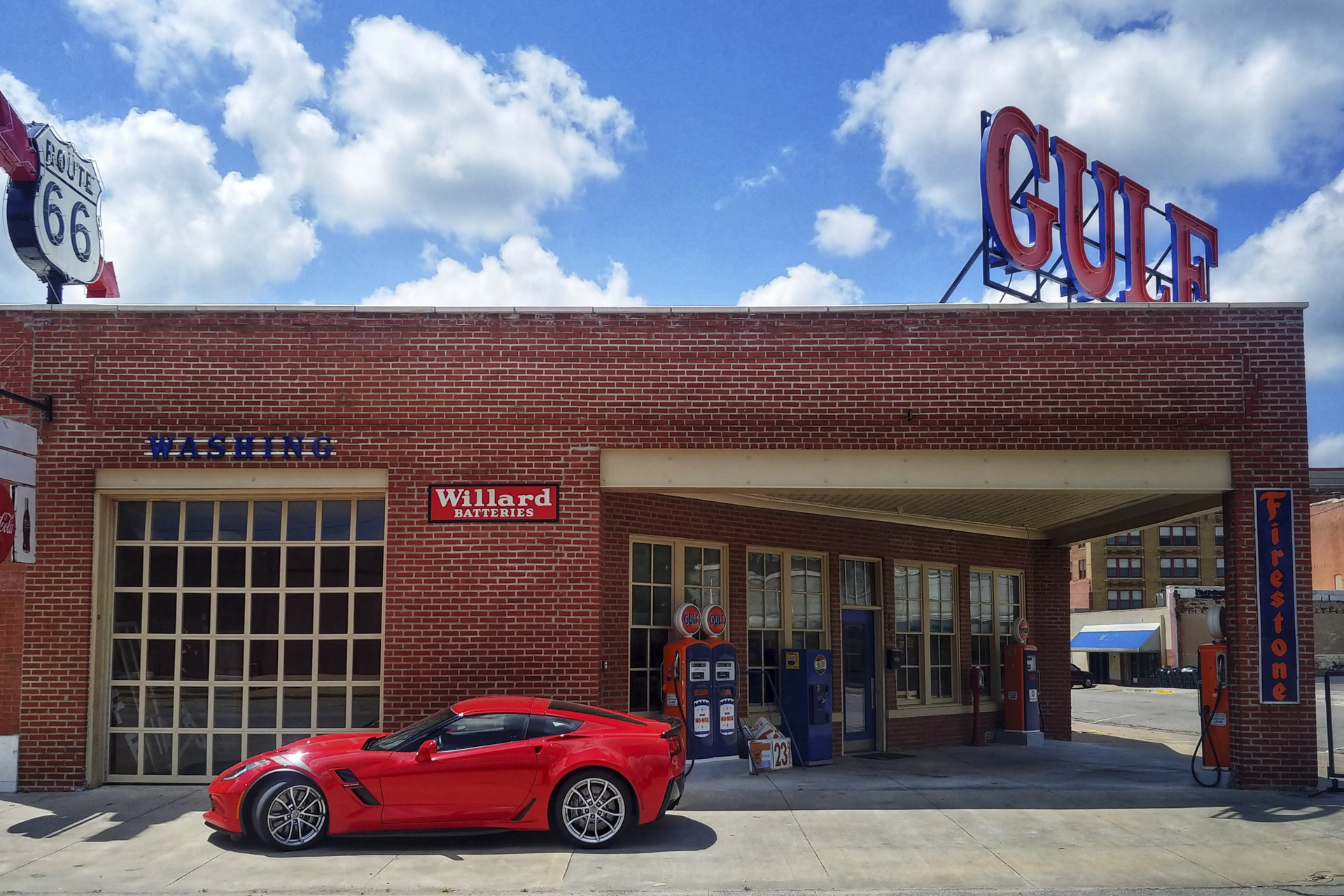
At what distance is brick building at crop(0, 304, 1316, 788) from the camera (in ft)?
41.4

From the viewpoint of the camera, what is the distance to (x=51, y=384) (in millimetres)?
12828

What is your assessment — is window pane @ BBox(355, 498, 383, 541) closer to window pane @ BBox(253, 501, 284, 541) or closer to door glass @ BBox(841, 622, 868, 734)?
window pane @ BBox(253, 501, 284, 541)

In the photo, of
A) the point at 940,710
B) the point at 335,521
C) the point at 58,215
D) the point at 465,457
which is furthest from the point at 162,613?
the point at 940,710

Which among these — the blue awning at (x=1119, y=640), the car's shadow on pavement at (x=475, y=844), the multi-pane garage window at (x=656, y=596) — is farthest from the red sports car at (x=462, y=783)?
the blue awning at (x=1119, y=640)

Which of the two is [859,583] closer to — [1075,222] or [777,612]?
[777,612]

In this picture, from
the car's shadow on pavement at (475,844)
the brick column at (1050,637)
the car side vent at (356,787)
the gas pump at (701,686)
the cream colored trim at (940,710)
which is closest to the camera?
the car side vent at (356,787)

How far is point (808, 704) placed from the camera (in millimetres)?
14797

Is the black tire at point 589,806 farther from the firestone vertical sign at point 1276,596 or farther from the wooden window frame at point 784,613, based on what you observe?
the firestone vertical sign at point 1276,596

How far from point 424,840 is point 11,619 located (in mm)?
5955

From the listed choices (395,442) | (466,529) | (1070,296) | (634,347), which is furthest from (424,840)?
(1070,296)

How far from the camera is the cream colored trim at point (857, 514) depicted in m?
14.8

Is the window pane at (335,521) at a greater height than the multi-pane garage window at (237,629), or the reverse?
the window pane at (335,521)

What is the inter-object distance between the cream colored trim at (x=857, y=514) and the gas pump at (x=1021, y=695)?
5.40ft

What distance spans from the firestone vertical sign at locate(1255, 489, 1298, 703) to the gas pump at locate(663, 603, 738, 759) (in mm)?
6165
